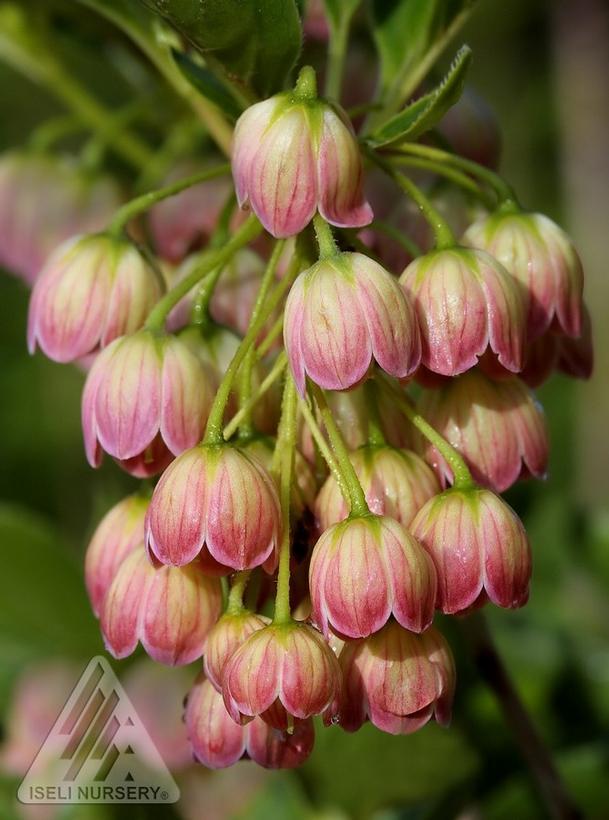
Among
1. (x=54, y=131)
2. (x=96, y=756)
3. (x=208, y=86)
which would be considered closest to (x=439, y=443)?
(x=208, y=86)

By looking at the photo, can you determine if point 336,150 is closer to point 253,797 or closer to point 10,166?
point 10,166

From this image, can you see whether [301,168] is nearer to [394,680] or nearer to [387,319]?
[387,319]

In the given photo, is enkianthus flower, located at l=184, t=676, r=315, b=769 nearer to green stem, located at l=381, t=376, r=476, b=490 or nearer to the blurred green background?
green stem, located at l=381, t=376, r=476, b=490

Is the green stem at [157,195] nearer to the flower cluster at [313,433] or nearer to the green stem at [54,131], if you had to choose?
the flower cluster at [313,433]

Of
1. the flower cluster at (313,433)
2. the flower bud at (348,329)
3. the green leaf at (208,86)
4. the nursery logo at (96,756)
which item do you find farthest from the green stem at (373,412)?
the nursery logo at (96,756)

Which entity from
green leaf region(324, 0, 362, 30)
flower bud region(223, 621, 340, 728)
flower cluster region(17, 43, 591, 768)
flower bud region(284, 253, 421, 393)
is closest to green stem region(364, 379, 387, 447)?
flower cluster region(17, 43, 591, 768)

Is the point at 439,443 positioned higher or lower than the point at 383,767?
higher

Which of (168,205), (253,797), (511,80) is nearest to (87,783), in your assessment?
(253,797)

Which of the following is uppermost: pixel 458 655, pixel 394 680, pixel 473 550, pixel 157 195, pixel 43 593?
pixel 157 195
